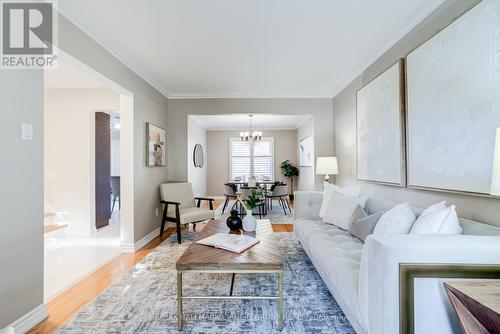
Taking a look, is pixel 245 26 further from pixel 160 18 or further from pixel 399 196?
pixel 399 196

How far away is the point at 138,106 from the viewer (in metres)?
3.49

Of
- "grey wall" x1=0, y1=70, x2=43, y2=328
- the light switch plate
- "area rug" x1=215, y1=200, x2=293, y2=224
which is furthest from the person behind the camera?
"area rug" x1=215, y1=200, x2=293, y2=224

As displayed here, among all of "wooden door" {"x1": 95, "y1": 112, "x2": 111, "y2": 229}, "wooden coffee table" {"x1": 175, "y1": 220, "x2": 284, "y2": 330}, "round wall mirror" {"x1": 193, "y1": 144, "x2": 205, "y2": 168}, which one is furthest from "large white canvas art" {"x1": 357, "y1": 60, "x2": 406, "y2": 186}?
"round wall mirror" {"x1": 193, "y1": 144, "x2": 205, "y2": 168}

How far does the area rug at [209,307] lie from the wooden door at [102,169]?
7.30 ft

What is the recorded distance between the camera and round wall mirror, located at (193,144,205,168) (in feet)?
22.1

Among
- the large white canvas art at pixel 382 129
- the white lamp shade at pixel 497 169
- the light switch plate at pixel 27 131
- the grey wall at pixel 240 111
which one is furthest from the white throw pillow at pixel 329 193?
the light switch plate at pixel 27 131

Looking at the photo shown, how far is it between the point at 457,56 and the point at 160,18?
2.45 m

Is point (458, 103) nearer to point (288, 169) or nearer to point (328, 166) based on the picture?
point (328, 166)

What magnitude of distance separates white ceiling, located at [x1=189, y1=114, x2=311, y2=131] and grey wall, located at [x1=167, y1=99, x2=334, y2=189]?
170cm

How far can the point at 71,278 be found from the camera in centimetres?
254

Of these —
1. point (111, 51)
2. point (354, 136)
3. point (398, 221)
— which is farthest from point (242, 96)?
point (398, 221)

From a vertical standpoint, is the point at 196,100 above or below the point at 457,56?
above

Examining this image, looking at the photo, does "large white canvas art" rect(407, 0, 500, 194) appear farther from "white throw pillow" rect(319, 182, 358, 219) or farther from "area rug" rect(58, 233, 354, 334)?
"area rug" rect(58, 233, 354, 334)

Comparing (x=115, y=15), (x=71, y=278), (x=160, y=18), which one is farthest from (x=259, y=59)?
(x=71, y=278)
